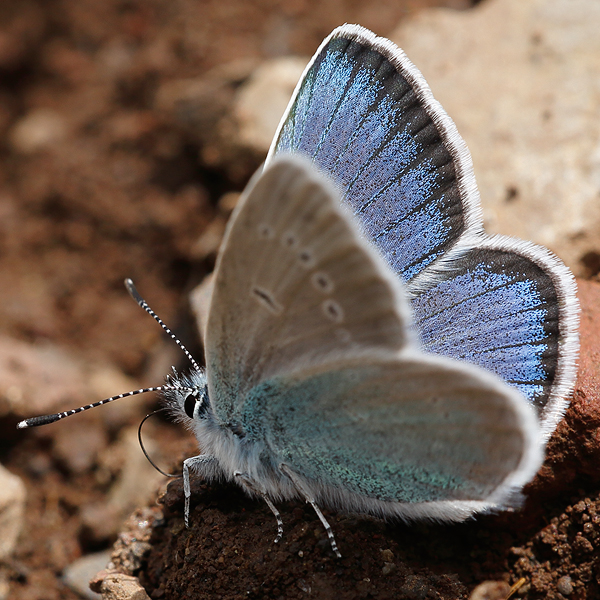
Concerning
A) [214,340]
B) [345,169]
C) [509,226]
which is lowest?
[509,226]

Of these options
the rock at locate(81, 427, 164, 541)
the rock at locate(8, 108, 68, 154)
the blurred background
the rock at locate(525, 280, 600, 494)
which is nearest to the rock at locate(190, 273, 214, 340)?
the blurred background

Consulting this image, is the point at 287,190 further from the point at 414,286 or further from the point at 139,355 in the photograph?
the point at 139,355

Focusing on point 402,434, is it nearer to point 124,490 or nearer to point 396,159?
point 396,159

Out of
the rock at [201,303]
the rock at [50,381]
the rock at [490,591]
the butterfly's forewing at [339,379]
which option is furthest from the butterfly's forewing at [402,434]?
the rock at [50,381]

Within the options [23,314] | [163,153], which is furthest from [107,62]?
[23,314]

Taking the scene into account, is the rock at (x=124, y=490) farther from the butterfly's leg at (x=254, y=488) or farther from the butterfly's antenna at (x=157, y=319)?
the butterfly's leg at (x=254, y=488)

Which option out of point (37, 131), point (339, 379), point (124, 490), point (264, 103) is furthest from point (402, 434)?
point (37, 131)

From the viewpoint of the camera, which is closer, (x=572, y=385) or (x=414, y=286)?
(x=572, y=385)
